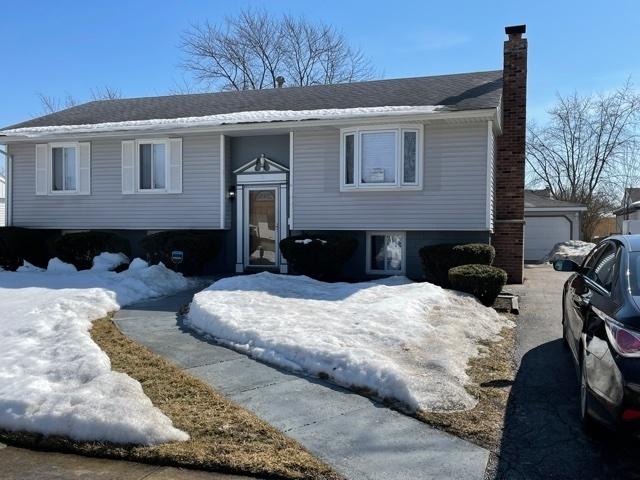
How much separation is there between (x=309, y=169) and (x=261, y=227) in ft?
6.86

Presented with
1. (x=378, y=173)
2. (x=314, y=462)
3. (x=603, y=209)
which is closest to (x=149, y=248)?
(x=378, y=173)

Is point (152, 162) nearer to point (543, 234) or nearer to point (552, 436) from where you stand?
point (552, 436)

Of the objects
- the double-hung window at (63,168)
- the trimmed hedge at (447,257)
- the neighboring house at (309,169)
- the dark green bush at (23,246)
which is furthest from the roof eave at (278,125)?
the trimmed hedge at (447,257)

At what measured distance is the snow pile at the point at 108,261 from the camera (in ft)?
45.4

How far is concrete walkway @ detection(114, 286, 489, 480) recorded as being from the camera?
387 cm

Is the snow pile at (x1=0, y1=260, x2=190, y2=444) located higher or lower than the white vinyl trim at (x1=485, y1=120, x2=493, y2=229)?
lower

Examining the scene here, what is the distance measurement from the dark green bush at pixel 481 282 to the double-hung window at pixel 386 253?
3.51 metres

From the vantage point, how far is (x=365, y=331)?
6855 mm

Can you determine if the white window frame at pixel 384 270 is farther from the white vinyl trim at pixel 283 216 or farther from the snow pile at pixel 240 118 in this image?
the snow pile at pixel 240 118

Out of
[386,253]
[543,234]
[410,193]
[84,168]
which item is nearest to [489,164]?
[410,193]

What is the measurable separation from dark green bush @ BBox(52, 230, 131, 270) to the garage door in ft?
61.2

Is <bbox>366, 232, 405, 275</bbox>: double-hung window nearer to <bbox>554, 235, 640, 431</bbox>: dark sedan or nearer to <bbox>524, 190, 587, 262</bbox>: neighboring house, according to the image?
<bbox>554, 235, 640, 431</bbox>: dark sedan

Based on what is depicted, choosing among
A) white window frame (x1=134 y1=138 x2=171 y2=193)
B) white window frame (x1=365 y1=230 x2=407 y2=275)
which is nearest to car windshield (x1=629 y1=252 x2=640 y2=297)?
white window frame (x1=365 y1=230 x2=407 y2=275)

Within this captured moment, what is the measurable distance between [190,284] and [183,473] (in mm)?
9067
